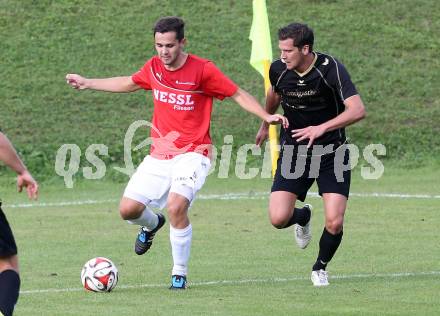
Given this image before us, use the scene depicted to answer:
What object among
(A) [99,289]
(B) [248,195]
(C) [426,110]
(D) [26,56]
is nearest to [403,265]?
(A) [99,289]

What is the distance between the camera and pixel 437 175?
21.7m

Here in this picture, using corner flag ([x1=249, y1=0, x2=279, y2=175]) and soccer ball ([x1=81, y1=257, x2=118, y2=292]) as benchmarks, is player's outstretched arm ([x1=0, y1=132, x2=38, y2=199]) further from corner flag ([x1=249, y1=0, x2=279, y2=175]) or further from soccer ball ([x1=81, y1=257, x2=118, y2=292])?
corner flag ([x1=249, y1=0, x2=279, y2=175])

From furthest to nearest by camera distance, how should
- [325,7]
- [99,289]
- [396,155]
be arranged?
[325,7] → [396,155] → [99,289]

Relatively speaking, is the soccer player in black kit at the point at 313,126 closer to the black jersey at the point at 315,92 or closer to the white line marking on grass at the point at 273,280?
the black jersey at the point at 315,92

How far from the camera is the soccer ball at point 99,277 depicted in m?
10.4

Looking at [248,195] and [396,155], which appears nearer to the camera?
[248,195]

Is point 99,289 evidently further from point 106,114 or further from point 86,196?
point 106,114

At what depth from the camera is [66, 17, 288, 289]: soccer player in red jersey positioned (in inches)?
423

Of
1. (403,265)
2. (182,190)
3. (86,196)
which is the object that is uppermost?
(182,190)

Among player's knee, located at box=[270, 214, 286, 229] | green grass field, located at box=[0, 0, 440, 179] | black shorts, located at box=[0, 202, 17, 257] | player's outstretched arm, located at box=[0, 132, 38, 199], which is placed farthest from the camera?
green grass field, located at box=[0, 0, 440, 179]

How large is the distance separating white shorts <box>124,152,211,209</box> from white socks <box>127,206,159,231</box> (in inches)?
8.2

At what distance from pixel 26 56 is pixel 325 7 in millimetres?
7458

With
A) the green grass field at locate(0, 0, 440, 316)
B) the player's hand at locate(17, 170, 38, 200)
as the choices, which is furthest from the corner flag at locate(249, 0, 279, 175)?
the player's hand at locate(17, 170, 38, 200)

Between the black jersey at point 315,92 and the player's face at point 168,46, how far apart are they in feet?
2.95
